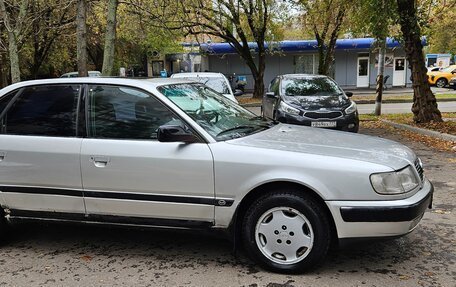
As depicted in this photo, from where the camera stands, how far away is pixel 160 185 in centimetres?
381

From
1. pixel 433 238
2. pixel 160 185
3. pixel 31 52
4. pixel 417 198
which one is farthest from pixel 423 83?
pixel 31 52

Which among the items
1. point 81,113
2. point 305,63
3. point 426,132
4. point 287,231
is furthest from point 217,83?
point 305,63

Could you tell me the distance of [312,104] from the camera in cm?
988

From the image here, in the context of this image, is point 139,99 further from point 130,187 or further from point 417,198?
point 417,198

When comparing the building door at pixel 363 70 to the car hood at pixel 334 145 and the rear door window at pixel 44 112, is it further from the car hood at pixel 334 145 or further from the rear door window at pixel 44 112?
the rear door window at pixel 44 112

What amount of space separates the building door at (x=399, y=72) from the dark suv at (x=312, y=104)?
23.9 metres

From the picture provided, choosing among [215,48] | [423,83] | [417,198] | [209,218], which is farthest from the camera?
[215,48]

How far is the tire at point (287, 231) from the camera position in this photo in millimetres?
3562

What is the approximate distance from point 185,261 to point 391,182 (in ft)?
6.40

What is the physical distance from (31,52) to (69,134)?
22.3m

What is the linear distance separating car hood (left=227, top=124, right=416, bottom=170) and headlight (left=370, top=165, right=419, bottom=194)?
7 cm

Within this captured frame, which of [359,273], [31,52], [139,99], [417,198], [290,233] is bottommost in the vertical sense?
[359,273]

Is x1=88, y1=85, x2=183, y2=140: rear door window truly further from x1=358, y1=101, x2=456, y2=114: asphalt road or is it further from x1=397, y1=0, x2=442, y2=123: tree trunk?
x1=358, y1=101, x2=456, y2=114: asphalt road

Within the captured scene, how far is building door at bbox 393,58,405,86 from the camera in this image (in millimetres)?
32656
